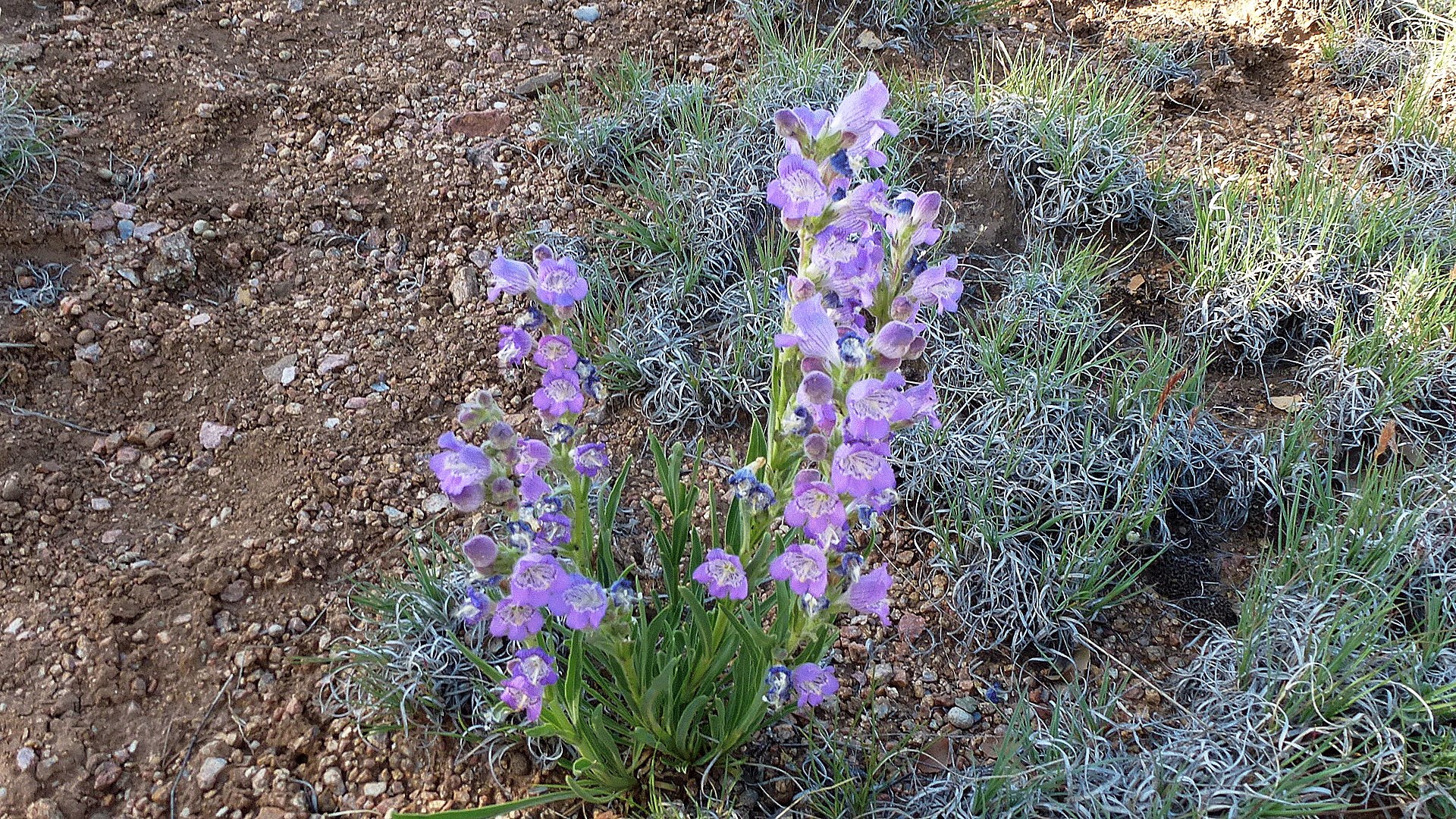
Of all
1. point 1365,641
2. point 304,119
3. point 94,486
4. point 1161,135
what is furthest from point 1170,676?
point 304,119

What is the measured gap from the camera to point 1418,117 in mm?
3299

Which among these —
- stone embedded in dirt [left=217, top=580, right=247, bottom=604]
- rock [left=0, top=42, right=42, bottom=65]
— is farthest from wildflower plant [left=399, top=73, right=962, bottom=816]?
rock [left=0, top=42, right=42, bottom=65]

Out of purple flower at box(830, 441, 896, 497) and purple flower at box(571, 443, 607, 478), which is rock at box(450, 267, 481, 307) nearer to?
purple flower at box(571, 443, 607, 478)

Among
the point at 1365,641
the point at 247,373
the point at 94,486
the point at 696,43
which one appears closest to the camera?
the point at 1365,641

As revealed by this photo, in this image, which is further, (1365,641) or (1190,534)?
(1190,534)

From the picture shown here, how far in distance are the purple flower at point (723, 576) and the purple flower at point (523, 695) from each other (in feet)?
1.05

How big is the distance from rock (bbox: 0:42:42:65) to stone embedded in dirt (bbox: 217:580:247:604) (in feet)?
7.97

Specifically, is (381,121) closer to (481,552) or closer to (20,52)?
(20,52)

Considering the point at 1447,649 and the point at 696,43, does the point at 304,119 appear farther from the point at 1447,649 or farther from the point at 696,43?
the point at 1447,649

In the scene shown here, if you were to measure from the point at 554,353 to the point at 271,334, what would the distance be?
1.74 metres

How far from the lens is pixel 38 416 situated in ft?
8.32

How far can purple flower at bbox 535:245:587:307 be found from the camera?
1438mm

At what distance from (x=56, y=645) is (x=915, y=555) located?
199cm

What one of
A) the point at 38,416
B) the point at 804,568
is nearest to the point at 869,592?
the point at 804,568
